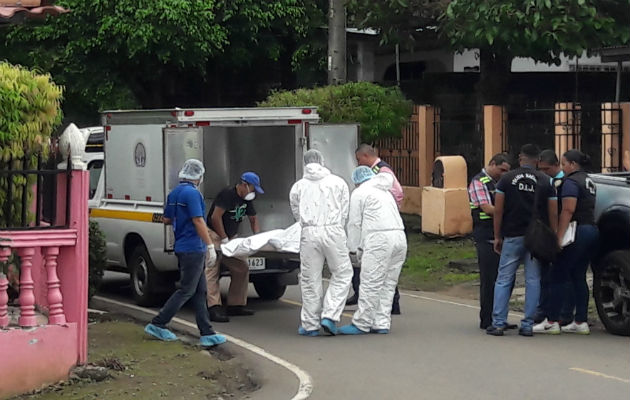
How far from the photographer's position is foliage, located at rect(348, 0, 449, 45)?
20594mm

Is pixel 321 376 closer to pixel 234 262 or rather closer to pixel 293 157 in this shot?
pixel 234 262

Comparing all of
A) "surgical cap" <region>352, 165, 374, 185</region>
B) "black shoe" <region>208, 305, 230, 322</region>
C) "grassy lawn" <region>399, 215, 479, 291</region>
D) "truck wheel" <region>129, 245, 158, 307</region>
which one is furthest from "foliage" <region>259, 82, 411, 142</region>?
"surgical cap" <region>352, 165, 374, 185</region>

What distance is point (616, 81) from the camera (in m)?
23.2

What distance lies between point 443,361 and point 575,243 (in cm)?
226

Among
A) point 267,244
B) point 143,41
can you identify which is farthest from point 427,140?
point 267,244

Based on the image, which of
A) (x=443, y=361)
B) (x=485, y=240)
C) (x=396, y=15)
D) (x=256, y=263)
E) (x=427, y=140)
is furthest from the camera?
(x=427, y=140)

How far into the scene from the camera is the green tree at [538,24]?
18109 millimetres

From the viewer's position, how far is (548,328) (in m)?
11.8

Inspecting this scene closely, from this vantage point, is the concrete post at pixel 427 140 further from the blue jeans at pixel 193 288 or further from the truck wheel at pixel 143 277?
the blue jeans at pixel 193 288

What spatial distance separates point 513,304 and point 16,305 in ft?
22.4

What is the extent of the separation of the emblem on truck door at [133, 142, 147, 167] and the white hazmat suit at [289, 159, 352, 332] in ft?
9.18

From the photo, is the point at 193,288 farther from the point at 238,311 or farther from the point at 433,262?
the point at 433,262

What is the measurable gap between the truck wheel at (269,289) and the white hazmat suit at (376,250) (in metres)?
2.68

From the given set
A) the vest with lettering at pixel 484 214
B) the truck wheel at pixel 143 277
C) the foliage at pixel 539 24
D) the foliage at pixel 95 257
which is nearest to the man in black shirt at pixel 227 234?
the truck wheel at pixel 143 277
